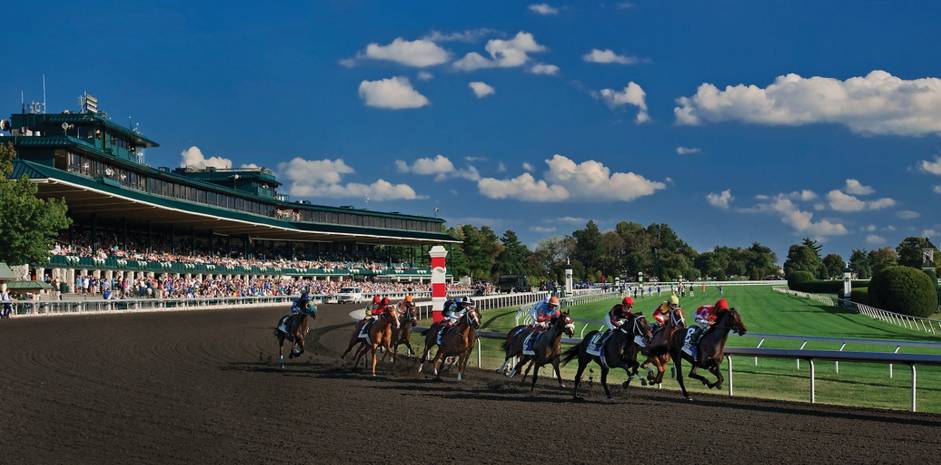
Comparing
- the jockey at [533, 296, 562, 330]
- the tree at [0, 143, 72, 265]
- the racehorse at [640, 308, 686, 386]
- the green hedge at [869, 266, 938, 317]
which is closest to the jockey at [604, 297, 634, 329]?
the racehorse at [640, 308, 686, 386]

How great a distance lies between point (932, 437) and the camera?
9.08 metres

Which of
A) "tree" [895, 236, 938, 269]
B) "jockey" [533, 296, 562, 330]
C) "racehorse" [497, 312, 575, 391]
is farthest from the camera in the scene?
"tree" [895, 236, 938, 269]

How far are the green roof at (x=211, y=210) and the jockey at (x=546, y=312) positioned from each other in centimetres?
3362

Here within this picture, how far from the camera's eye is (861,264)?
16888 cm

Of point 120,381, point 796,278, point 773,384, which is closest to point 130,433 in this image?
point 120,381

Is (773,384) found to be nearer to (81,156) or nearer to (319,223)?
(81,156)

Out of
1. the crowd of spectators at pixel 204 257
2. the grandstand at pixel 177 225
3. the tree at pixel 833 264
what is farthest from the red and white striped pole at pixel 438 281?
the tree at pixel 833 264

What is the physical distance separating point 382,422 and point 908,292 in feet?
110

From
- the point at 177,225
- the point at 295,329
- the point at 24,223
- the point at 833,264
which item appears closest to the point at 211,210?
the point at 177,225

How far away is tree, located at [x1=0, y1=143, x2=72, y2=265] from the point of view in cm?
3647

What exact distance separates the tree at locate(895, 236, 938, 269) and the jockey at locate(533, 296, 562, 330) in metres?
59.4

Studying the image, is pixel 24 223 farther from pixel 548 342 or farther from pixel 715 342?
pixel 715 342

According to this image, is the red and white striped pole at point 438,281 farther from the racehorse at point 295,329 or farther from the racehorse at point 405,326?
the racehorse at point 295,329

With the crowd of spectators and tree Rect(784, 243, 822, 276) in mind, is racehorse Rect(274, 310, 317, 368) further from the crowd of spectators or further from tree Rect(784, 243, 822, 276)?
tree Rect(784, 243, 822, 276)
